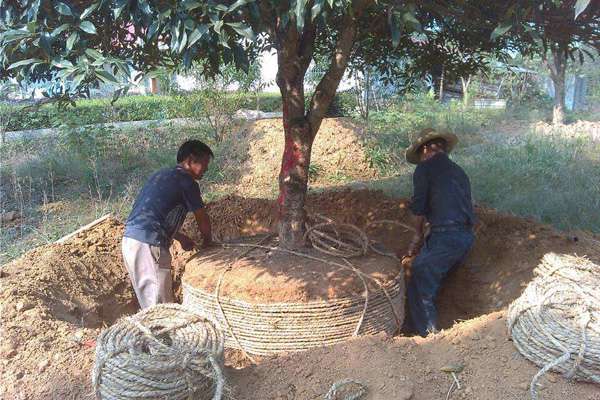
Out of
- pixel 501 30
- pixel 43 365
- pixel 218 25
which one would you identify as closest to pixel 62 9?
pixel 218 25

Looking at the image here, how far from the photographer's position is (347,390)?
233 cm

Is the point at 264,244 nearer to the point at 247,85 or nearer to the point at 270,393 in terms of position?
the point at 270,393

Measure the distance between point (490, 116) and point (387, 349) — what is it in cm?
1389

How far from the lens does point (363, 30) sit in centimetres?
386

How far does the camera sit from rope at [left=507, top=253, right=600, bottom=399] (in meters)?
2.35

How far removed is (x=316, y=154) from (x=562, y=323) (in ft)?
23.9

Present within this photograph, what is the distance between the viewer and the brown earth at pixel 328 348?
2439 mm

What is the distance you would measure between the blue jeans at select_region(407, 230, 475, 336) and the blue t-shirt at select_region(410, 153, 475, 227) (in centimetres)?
12

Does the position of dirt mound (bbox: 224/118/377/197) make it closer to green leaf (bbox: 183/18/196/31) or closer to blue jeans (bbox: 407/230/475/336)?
blue jeans (bbox: 407/230/475/336)

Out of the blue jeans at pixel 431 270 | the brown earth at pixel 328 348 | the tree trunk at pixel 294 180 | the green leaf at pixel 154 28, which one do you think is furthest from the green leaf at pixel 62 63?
the blue jeans at pixel 431 270

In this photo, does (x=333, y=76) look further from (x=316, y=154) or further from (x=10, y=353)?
(x=316, y=154)

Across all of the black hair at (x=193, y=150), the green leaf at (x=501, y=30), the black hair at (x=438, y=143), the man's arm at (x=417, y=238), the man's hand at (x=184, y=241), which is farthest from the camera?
the man's arm at (x=417, y=238)

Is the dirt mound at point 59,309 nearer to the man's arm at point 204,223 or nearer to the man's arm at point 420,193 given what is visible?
the man's arm at point 204,223

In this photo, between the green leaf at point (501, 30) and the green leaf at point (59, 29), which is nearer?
the green leaf at point (59, 29)
